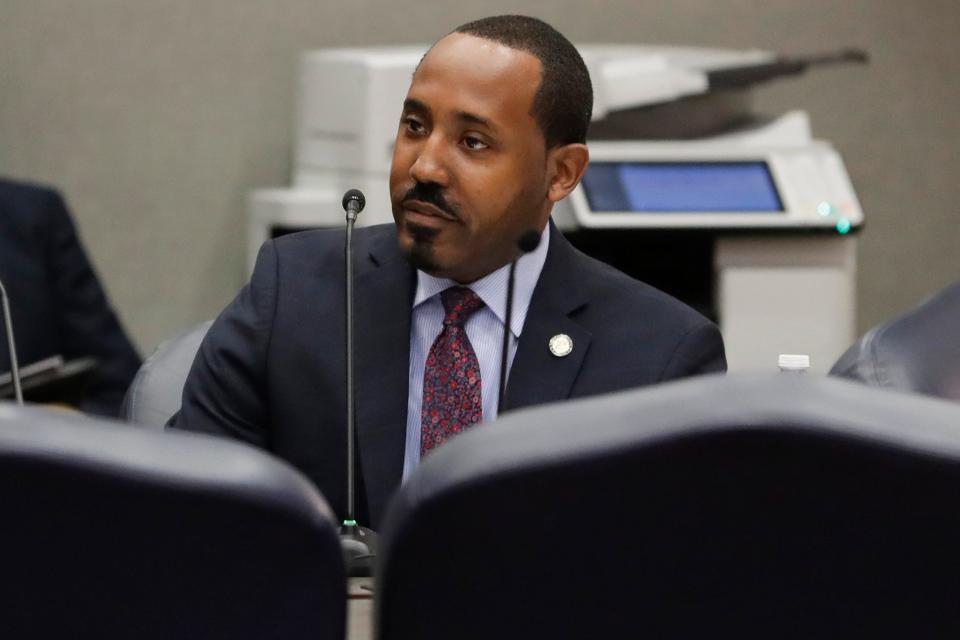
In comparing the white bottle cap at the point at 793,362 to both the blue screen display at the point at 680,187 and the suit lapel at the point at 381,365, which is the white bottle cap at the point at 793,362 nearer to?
the suit lapel at the point at 381,365

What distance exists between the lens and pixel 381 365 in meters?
1.77

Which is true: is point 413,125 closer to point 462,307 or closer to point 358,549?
point 462,307

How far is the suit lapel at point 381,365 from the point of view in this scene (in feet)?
5.62

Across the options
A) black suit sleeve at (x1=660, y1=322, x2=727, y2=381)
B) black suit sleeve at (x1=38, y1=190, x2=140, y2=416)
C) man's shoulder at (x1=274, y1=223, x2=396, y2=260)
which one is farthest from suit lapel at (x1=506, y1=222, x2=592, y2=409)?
A: black suit sleeve at (x1=38, y1=190, x2=140, y2=416)

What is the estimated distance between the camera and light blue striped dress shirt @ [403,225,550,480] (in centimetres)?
177

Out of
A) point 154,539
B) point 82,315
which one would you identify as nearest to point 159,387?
point 82,315

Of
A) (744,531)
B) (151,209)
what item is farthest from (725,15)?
(744,531)

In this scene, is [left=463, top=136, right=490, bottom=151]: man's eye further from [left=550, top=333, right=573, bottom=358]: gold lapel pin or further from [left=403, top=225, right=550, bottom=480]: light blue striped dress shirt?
[left=550, top=333, right=573, bottom=358]: gold lapel pin

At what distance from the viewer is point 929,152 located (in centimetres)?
415

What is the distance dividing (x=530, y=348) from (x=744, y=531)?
107 cm

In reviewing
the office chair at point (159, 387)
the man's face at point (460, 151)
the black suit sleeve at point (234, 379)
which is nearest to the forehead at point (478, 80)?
the man's face at point (460, 151)

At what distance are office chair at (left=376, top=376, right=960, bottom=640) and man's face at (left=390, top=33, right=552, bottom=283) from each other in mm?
994

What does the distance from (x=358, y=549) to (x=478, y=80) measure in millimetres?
679

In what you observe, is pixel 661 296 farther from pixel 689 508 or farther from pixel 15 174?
pixel 15 174
